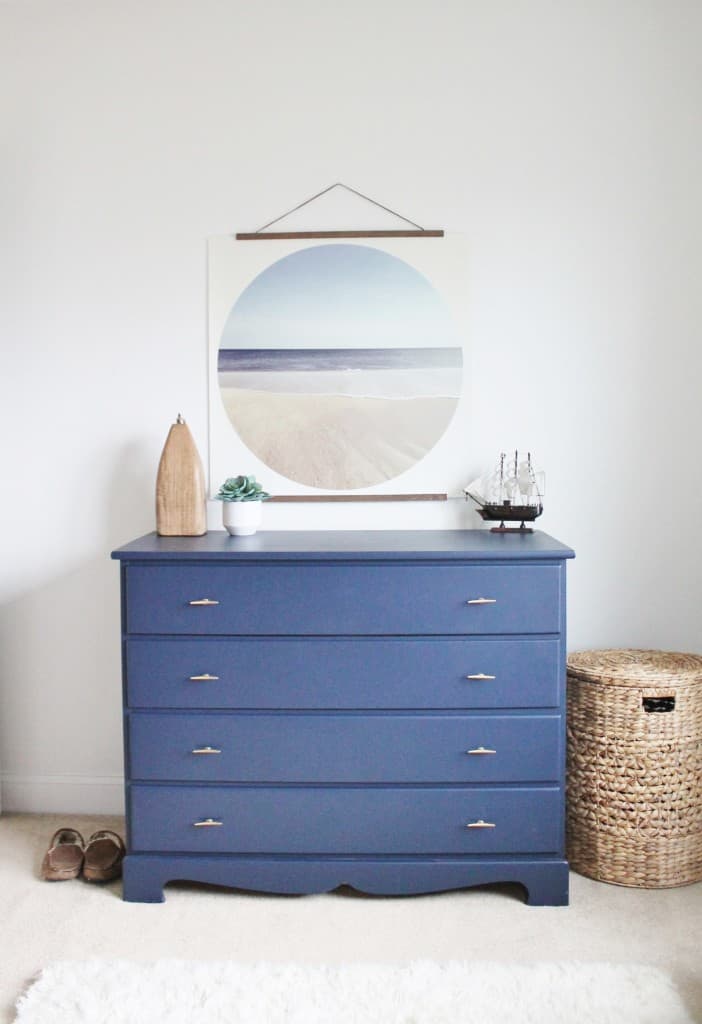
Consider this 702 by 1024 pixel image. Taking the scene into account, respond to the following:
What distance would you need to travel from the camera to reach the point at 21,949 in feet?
7.43

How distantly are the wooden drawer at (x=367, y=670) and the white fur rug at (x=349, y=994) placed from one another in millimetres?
635

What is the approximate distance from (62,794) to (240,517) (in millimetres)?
1142

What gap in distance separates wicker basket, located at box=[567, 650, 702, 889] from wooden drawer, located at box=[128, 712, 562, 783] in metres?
0.19

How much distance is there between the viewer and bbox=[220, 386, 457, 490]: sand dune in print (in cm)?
299

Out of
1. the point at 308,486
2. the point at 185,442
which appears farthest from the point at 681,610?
the point at 185,442

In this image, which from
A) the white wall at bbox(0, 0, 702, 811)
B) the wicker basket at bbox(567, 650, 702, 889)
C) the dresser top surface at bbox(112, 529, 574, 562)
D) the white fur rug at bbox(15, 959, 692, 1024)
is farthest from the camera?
A: the white wall at bbox(0, 0, 702, 811)

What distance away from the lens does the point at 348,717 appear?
251 cm

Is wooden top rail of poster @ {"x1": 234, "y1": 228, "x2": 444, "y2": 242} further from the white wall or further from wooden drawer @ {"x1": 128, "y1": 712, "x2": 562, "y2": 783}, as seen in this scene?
wooden drawer @ {"x1": 128, "y1": 712, "x2": 562, "y2": 783}

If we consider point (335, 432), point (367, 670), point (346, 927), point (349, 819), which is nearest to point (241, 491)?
point (335, 432)

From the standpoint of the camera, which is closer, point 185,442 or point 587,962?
point 587,962

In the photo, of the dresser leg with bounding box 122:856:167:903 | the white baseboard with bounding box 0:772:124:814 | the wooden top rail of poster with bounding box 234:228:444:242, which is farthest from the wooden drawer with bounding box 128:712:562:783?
the wooden top rail of poster with bounding box 234:228:444:242

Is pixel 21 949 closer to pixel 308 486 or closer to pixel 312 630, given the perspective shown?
pixel 312 630

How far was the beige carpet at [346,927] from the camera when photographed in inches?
88.1

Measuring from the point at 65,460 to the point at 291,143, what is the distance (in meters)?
1.21
